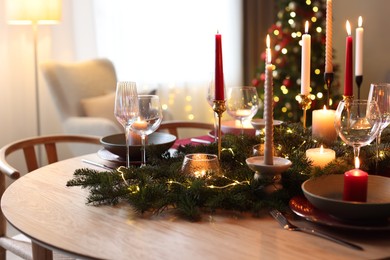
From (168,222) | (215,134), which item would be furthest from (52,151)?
(168,222)

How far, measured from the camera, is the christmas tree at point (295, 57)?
4.36m

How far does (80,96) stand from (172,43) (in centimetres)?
119

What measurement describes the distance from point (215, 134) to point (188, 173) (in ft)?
2.18

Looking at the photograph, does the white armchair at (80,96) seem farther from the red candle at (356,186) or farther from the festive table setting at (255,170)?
the red candle at (356,186)

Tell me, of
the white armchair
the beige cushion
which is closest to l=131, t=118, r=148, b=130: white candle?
the white armchair

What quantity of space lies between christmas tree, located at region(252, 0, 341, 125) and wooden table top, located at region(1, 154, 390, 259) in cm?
312

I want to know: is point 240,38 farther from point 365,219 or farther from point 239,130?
point 365,219

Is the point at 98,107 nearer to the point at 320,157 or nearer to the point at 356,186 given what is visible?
the point at 320,157

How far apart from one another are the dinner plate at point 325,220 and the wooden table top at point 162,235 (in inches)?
0.8

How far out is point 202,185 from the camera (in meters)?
1.38

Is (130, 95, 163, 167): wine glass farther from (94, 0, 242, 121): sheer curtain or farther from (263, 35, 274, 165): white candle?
(94, 0, 242, 121): sheer curtain

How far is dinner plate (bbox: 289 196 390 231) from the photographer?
1.17m

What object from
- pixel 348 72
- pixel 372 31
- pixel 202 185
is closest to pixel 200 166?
pixel 202 185

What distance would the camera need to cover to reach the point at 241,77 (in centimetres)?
532
